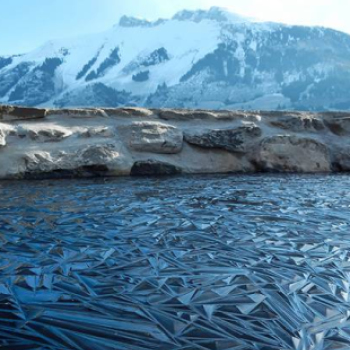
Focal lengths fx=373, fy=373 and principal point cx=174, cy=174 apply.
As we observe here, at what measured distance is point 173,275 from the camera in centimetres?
258

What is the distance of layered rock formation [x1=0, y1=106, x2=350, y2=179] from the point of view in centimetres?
739

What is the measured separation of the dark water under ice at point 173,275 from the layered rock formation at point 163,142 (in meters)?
2.51

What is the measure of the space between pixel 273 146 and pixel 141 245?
6.57 meters

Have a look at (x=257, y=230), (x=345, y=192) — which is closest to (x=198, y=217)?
(x=257, y=230)

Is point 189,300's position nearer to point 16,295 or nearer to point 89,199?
point 16,295

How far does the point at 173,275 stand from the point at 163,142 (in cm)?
588

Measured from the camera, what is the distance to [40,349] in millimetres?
1724

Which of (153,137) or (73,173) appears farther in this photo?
(153,137)

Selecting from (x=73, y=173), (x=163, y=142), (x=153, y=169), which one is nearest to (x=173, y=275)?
(x=73, y=173)

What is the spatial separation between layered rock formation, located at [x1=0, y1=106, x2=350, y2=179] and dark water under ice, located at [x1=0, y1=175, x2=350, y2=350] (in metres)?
2.51

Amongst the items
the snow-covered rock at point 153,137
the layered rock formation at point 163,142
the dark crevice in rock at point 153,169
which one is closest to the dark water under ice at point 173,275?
the layered rock formation at point 163,142

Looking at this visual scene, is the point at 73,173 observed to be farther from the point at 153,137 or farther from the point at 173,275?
the point at 173,275

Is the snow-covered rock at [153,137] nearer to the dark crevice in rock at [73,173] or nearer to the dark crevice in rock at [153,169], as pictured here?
the dark crevice in rock at [153,169]

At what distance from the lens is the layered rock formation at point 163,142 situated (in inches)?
291
